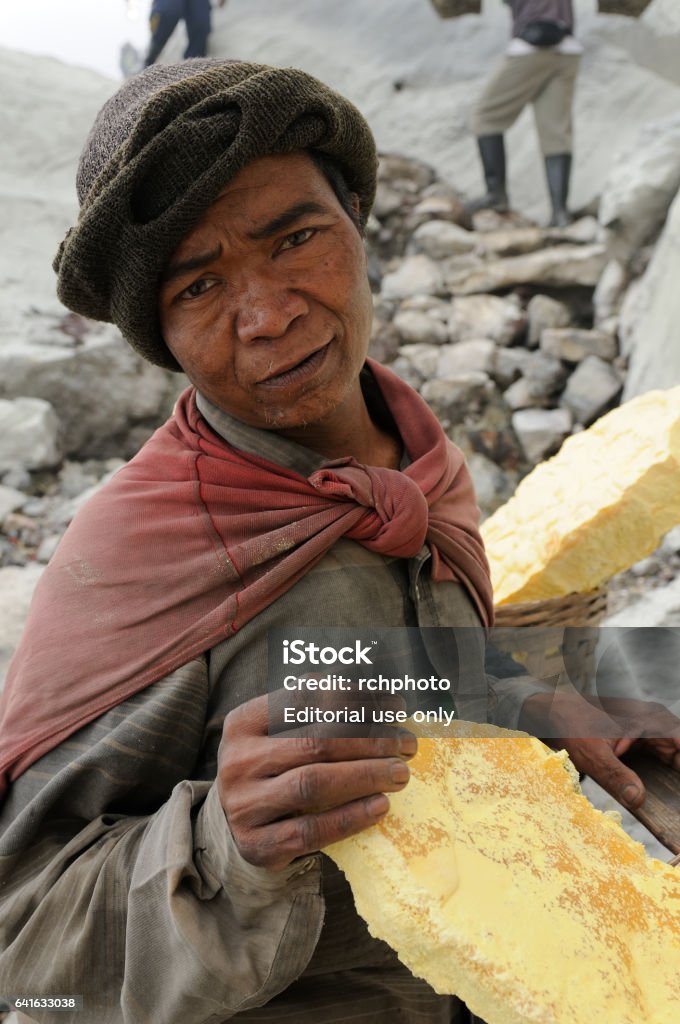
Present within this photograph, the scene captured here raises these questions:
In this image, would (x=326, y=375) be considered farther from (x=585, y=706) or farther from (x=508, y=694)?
(x=585, y=706)

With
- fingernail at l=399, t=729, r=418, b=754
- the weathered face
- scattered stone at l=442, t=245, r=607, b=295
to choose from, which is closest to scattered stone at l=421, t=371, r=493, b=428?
scattered stone at l=442, t=245, r=607, b=295

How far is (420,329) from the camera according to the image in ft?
17.3

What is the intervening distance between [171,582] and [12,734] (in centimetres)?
31

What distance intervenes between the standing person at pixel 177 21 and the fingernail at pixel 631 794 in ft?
21.9

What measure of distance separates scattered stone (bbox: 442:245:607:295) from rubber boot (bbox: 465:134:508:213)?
733 mm

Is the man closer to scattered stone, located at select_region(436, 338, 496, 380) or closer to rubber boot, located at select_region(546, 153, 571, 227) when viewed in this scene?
scattered stone, located at select_region(436, 338, 496, 380)

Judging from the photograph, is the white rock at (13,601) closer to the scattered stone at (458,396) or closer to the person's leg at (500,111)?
the scattered stone at (458,396)

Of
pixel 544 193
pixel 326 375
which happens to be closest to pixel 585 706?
pixel 326 375

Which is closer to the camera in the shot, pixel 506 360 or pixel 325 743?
pixel 325 743

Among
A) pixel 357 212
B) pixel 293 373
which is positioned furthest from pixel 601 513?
pixel 293 373

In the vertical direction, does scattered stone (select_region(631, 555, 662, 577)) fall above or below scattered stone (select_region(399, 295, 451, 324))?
above

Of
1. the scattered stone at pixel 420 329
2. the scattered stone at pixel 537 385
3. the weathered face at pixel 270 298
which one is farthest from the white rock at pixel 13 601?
the scattered stone at pixel 420 329

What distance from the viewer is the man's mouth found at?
1.27m

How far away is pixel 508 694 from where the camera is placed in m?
1.52
